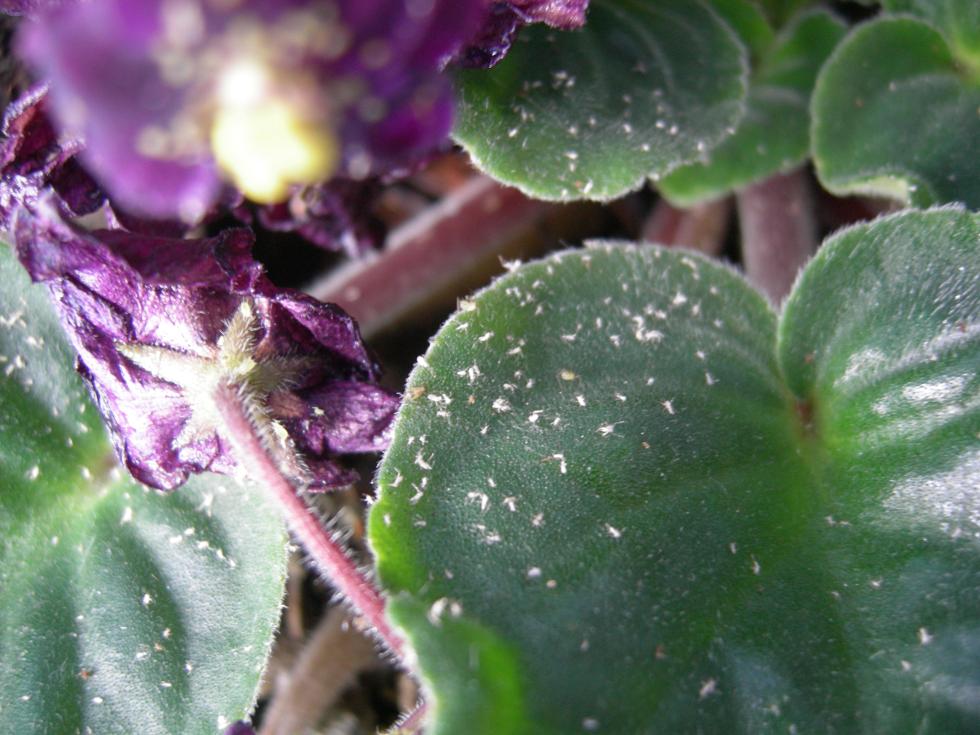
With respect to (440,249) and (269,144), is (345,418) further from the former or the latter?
(440,249)

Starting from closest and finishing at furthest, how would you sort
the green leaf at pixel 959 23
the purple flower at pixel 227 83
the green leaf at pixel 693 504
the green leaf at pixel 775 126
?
the purple flower at pixel 227 83, the green leaf at pixel 693 504, the green leaf at pixel 959 23, the green leaf at pixel 775 126

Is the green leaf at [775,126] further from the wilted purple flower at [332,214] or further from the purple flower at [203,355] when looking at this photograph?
the purple flower at [203,355]

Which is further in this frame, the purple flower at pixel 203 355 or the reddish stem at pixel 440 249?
the reddish stem at pixel 440 249

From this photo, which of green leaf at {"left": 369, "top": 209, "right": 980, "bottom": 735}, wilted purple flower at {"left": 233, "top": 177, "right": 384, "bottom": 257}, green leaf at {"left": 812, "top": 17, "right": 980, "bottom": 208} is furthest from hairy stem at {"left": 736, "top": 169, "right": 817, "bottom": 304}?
wilted purple flower at {"left": 233, "top": 177, "right": 384, "bottom": 257}

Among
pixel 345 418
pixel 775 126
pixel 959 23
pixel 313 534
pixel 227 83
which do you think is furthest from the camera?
pixel 775 126

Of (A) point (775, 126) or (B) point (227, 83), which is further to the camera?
(A) point (775, 126)

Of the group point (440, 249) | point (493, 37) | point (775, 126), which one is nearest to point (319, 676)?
point (440, 249)

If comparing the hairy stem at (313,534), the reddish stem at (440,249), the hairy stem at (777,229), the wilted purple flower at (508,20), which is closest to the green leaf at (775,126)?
the hairy stem at (777,229)

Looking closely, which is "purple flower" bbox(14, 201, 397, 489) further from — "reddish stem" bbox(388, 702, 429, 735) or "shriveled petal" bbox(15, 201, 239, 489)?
"reddish stem" bbox(388, 702, 429, 735)
